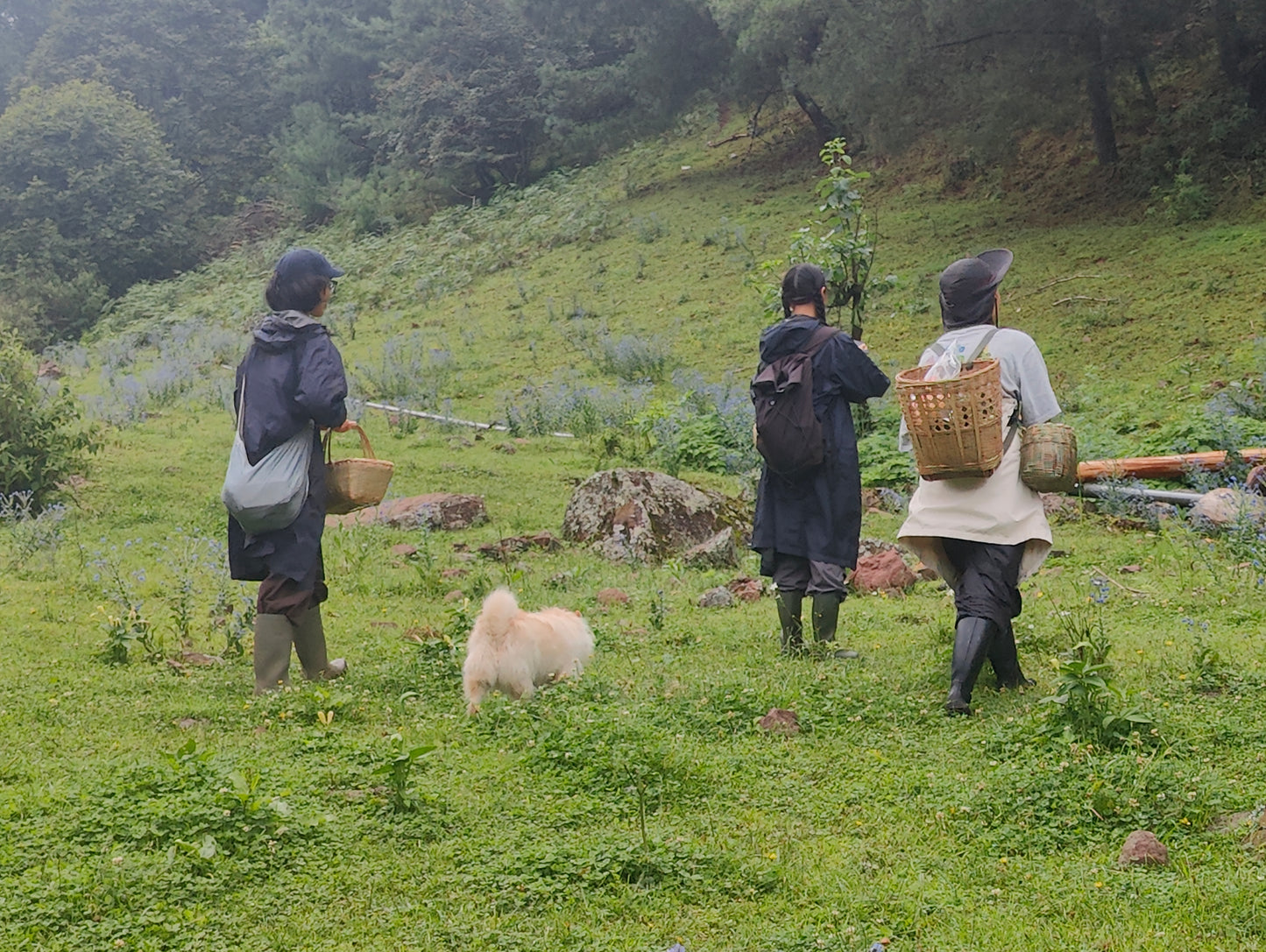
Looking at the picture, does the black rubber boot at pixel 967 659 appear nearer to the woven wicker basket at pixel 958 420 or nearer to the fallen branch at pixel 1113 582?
the woven wicker basket at pixel 958 420

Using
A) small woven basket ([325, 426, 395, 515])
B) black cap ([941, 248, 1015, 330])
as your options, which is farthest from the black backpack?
small woven basket ([325, 426, 395, 515])

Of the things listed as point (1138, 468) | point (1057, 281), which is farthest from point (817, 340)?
point (1057, 281)

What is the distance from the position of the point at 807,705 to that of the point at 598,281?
19.7m

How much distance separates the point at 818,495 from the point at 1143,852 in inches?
108

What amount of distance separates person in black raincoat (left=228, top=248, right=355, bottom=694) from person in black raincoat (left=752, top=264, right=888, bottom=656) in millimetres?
2054

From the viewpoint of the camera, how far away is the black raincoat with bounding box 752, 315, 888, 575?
592cm

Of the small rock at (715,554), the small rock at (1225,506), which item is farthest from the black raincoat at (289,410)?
the small rock at (1225,506)

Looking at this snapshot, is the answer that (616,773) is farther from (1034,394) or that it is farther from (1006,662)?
(1034,394)

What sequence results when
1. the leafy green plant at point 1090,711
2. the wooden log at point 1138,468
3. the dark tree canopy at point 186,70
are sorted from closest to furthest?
1. the leafy green plant at point 1090,711
2. the wooden log at point 1138,468
3. the dark tree canopy at point 186,70

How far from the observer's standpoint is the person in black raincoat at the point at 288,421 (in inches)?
216

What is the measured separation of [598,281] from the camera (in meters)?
24.2

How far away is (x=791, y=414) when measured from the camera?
587 cm

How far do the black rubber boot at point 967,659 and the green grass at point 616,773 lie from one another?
134 millimetres

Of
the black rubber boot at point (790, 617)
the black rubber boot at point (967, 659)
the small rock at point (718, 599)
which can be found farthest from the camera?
the small rock at point (718, 599)
